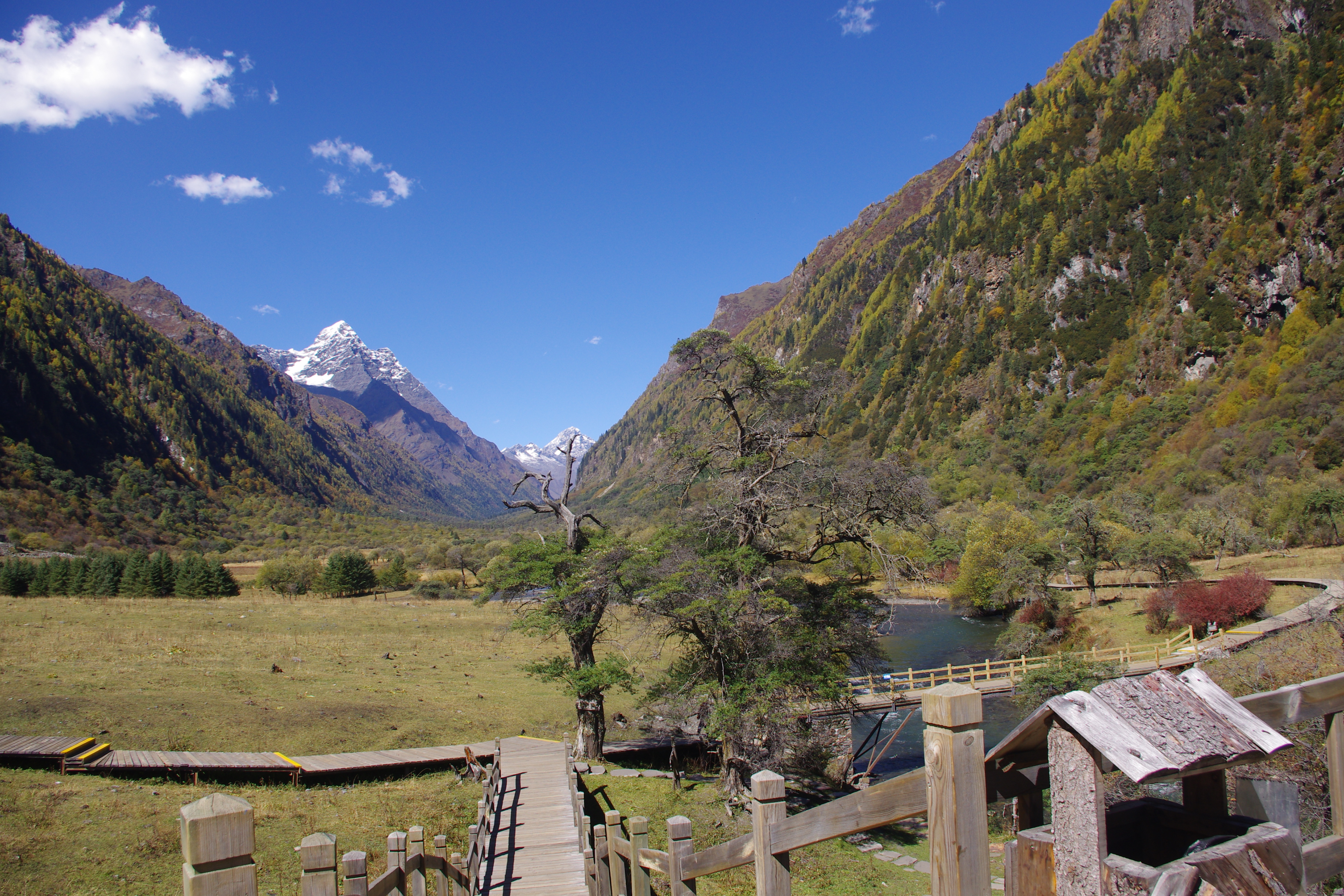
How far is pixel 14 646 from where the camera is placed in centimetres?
2706

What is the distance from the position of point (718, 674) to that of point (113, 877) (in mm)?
11347

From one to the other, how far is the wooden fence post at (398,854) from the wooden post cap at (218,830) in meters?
4.67

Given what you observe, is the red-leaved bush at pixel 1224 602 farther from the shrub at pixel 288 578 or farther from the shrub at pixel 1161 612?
the shrub at pixel 288 578

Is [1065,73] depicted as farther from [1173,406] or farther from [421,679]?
[421,679]

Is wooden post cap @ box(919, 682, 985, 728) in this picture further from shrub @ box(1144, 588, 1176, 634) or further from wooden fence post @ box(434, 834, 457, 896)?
shrub @ box(1144, 588, 1176, 634)

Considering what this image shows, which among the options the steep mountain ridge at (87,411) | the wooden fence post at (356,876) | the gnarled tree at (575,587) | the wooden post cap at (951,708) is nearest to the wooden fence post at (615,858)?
the wooden fence post at (356,876)

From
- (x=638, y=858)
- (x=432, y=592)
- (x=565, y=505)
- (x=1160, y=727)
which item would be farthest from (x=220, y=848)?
(x=432, y=592)

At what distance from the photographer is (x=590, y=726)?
19.7 meters

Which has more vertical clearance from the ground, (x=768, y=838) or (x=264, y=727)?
(x=768, y=838)

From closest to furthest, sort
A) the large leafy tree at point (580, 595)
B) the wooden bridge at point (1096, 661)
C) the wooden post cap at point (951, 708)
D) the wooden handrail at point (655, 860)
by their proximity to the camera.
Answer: the wooden post cap at point (951, 708)
the wooden handrail at point (655, 860)
the large leafy tree at point (580, 595)
the wooden bridge at point (1096, 661)

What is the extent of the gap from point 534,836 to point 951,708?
11.9 meters

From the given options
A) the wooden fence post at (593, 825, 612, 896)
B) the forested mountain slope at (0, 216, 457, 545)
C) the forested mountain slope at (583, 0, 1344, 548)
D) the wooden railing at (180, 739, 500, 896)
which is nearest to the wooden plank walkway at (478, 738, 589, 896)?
the wooden railing at (180, 739, 500, 896)

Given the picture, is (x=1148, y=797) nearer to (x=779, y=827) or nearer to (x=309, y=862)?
(x=779, y=827)

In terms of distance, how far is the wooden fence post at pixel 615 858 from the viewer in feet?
23.7
